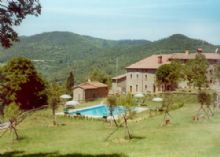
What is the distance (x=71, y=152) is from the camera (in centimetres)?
2853

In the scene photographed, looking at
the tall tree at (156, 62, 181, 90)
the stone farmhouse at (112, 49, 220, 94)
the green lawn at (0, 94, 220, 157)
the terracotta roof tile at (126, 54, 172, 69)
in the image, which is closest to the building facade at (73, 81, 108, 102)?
the stone farmhouse at (112, 49, 220, 94)

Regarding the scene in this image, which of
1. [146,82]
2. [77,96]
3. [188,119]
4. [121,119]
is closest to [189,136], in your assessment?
Answer: [188,119]

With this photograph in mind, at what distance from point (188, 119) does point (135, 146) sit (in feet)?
54.0

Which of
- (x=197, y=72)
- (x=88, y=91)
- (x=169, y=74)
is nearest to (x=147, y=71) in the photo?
(x=169, y=74)

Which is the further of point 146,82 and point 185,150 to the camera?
point 146,82

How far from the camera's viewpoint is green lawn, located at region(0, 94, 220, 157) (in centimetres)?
2664

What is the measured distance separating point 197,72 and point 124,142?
48720 mm

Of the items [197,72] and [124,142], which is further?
[197,72]

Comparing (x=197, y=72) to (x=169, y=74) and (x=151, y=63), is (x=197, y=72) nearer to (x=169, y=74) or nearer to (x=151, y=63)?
(x=169, y=74)

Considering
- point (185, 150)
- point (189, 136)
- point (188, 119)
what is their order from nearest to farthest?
1. point (185, 150)
2. point (189, 136)
3. point (188, 119)

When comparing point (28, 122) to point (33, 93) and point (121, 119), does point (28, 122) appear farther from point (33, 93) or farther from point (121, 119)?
point (33, 93)

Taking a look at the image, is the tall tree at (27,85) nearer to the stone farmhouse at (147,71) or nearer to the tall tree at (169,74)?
the tall tree at (169,74)

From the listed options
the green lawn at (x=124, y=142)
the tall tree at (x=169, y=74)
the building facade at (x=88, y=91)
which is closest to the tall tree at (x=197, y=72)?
the tall tree at (x=169, y=74)

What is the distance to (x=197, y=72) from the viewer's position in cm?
7844
